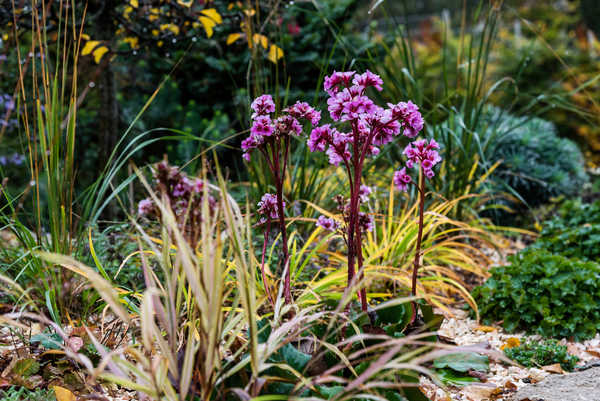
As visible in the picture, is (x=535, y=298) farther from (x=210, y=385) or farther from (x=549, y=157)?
(x=549, y=157)

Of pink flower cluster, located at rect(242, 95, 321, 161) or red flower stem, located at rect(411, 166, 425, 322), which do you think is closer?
pink flower cluster, located at rect(242, 95, 321, 161)

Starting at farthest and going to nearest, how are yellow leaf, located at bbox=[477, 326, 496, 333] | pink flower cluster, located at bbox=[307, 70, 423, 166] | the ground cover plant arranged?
yellow leaf, located at bbox=[477, 326, 496, 333]
pink flower cluster, located at bbox=[307, 70, 423, 166]
the ground cover plant

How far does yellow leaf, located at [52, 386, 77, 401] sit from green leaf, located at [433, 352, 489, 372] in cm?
117

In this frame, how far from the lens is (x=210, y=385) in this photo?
1.26m

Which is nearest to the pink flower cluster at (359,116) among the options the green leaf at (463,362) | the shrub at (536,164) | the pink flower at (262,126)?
the pink flower at (262,126)

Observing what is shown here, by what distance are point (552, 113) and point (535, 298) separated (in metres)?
5.77

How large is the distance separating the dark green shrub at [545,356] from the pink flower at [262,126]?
1.40m

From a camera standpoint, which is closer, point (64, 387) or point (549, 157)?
point (64, 387)

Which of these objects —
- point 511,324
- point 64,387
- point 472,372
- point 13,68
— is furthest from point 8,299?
point 13,68

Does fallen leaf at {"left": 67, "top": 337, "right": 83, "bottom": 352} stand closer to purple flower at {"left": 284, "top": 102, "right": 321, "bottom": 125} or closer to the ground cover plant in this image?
the ground cover plant

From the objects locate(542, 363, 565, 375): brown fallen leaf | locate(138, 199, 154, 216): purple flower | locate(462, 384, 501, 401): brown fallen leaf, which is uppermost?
locate(138, 199, 154, 216): purple flower

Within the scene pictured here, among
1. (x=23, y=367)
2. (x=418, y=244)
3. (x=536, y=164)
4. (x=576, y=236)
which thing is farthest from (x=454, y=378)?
(x=536, y=164)

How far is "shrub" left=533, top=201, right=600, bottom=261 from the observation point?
308cm

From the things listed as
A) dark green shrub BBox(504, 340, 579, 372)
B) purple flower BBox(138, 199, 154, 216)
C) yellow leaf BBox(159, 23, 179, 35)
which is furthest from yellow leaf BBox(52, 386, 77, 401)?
yellow leaf BBox(159, 23, 179, 35)
